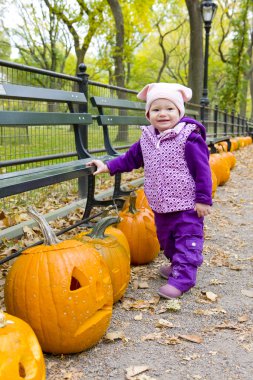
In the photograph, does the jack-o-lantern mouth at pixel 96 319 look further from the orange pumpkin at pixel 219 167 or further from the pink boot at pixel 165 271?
the orange pumpkin at pixel 219 167

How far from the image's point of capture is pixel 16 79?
13.4 ft

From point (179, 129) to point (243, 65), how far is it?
2397 cm

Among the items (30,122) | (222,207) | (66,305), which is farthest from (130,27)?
A: (66,305)

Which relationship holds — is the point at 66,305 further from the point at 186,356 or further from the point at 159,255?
the point at 159,255

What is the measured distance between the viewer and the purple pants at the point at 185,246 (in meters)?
2.93

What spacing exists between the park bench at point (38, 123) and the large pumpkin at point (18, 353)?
785 mm

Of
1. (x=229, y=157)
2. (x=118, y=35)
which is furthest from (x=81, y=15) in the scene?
(x=229, y=157)

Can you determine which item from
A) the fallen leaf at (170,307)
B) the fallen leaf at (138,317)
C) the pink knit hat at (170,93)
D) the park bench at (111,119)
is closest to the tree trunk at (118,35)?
the park bench at (111,119)

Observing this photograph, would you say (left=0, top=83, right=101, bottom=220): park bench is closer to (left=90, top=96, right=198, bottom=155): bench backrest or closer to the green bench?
the green bench

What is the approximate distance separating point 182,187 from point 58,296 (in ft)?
4.04

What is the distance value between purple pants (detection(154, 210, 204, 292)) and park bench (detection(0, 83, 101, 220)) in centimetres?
80

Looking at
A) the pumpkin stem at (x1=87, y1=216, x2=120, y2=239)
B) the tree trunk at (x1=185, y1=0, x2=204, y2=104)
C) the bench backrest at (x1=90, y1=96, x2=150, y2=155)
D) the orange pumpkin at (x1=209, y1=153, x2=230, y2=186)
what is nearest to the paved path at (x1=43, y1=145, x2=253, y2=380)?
the pumpkin stem at (x1=87, y1=216, x2=120, y2=239)

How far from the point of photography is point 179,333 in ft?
8.00

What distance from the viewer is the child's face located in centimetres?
298
